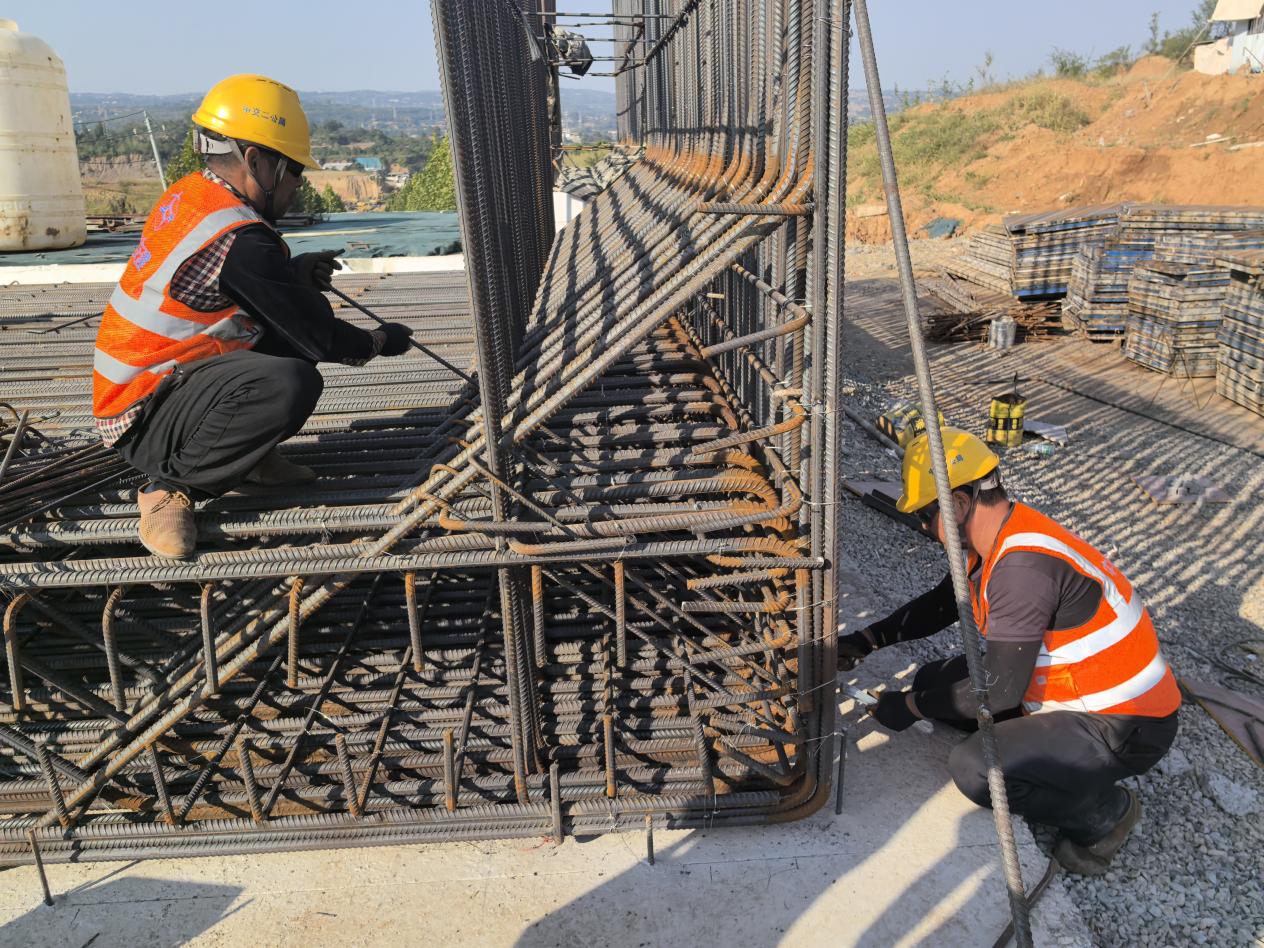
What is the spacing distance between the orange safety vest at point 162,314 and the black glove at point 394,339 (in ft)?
2.07

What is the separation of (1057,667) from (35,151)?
11565 millimetres

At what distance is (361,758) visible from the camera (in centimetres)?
383

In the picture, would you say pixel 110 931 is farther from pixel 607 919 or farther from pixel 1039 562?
pixel 1039 562

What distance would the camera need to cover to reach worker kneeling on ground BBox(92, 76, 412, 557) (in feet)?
10.2

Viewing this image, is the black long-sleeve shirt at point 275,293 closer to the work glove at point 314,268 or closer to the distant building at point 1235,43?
the work glove at point 314,268

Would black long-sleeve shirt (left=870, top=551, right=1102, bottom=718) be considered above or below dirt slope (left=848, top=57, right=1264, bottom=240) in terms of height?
below

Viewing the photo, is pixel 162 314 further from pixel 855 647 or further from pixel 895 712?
pixel 895 712

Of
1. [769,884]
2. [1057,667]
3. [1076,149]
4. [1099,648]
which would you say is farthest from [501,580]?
[1076,149]

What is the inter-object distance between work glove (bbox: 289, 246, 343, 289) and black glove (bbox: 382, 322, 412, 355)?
362mm

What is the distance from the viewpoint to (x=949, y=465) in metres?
3.36

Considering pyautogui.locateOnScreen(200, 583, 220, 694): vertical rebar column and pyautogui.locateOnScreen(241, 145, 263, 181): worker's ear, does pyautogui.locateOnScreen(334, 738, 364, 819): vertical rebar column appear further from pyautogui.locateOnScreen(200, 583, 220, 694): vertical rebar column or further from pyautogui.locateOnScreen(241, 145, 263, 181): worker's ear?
pyautogui.locateOnScreen(241, 145, 263, 181): worker's ear

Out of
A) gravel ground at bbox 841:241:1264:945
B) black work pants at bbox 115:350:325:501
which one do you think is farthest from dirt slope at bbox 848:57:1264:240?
black work pants at bbox 115:350:325:501

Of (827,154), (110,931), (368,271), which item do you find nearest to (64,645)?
(110,931)

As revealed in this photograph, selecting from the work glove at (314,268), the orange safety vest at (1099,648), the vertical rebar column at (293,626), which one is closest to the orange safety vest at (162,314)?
the work glove at (314,268)
